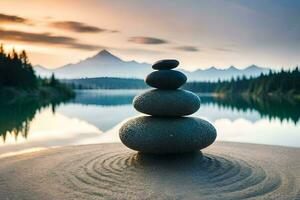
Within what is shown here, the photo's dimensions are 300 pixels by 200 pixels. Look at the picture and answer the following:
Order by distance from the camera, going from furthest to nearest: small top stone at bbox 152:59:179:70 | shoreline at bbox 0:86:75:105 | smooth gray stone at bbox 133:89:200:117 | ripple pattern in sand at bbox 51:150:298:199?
shoreline at bbox 0:86:75:105 < small top stone at bbox 152:59:179:70 < smooth gray stone at bbox 133:89:200:117 < ripple pattern in sand at bbox 51:150:298:199

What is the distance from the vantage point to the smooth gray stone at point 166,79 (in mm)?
17672

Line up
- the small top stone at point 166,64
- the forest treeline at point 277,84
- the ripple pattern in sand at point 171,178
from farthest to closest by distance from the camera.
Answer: the forest treeline at point 277,84 → the small top stone at point 166,64 → the ripple pattern in sand at point 171,178

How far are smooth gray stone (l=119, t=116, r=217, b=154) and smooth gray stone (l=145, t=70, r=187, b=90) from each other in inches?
65.3

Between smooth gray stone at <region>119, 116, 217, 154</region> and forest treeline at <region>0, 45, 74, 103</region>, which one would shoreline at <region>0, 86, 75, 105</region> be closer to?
forest treeline at <region>0, 45, 74, 103</region>

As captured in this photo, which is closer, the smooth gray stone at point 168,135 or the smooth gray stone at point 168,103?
the smooth gray stone at point 168,135

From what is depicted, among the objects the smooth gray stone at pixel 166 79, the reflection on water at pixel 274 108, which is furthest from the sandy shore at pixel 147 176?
the reflection on water at pixel 274 108

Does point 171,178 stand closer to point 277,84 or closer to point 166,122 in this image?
point 166,122

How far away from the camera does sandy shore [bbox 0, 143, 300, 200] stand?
42.5 ft

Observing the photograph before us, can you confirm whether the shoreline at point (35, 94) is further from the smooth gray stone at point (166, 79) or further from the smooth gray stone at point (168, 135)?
the smooth gray stone at point (168, 135)

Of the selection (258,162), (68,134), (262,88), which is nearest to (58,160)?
(258,162)

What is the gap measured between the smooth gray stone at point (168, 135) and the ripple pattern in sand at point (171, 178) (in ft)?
2.58

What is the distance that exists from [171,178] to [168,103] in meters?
3.65

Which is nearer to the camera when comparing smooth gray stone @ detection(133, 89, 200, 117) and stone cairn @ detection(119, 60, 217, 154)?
stone cairn @ detection(119, 60, 217, 154)

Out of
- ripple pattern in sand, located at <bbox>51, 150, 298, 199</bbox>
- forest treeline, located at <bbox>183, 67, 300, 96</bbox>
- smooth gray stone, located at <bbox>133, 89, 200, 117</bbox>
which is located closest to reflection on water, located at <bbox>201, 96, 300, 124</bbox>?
forest treeline, located at <bbox>183, 67, 300, 96</bbox>
